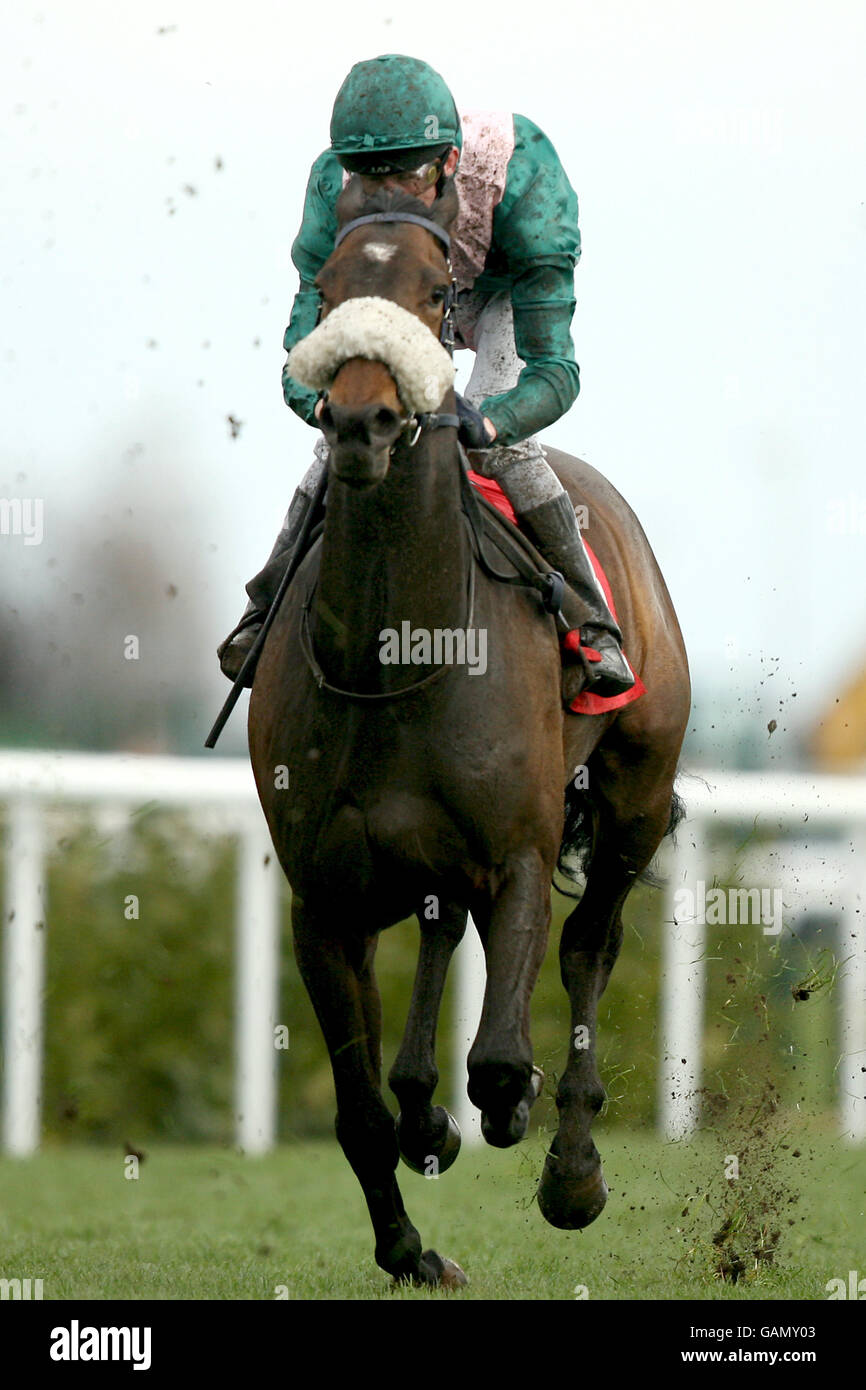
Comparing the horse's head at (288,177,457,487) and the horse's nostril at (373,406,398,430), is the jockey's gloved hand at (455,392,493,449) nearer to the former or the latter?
the horse's head at (288,177,457,487)

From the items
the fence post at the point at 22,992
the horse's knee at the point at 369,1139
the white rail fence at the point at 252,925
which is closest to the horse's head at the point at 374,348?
the horse's knee at the point at 369,1139

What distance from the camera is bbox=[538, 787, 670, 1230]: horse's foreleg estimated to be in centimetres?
536

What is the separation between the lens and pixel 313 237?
4699mm

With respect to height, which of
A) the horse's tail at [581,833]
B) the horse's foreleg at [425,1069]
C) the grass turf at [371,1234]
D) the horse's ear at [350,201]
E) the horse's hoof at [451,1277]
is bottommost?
the grass turf at [371,1234]

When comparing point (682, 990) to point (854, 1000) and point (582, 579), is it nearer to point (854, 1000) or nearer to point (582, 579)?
point (854, 1000)

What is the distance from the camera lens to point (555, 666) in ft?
15.3

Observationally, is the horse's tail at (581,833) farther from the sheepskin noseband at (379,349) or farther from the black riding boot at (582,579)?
the sheepskin noseband at (379,349)

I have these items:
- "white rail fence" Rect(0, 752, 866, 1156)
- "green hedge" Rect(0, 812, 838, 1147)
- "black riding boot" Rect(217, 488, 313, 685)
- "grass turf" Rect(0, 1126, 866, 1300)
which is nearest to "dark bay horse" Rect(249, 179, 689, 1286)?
"black riding boot" Rect(217, 488, 313, 685)

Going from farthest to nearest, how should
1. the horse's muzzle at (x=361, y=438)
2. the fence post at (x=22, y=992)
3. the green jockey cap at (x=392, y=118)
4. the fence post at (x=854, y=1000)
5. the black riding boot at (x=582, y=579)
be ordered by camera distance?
the fence post at (x=854, y=1000), the fence post at (x=22, y=992), the black riding boot at (x=582, y=579), the green jockey cap at (x=392, y=118), the horse's muzzle at (x=361, y=438)

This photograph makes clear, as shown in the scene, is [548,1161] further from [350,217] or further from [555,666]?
[350,217]

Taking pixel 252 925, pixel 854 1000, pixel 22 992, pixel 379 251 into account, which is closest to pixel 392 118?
pixel 379 251

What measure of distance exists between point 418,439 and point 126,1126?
6247 millimetres

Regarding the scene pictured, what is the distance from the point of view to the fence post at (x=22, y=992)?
29.6ft
